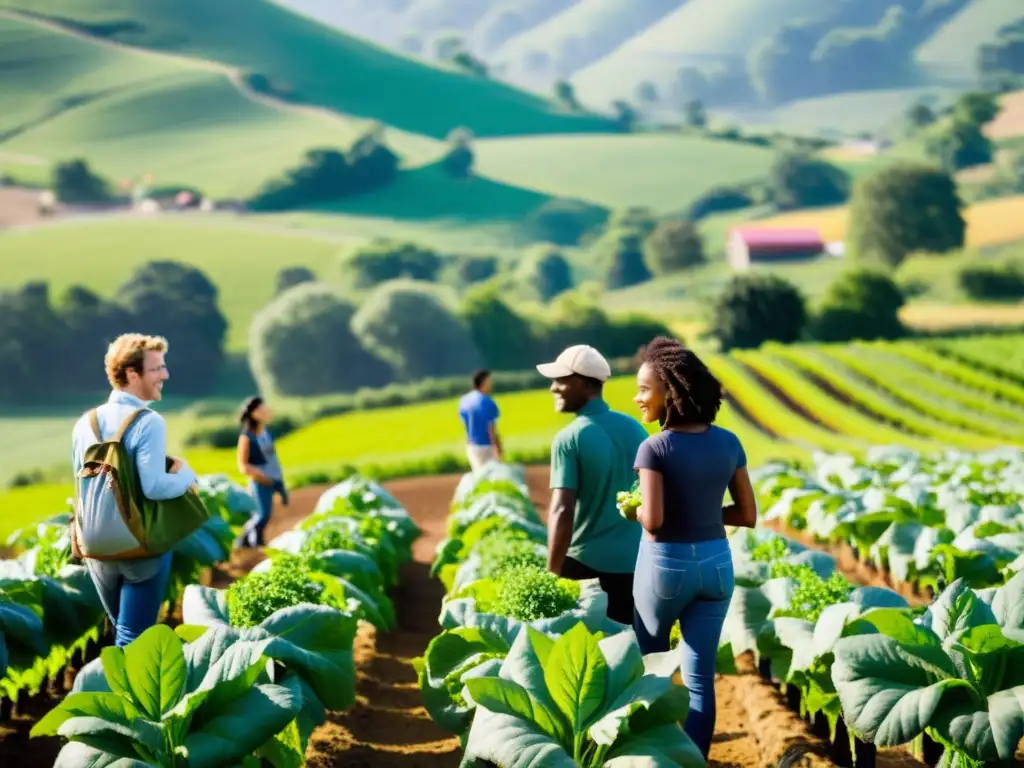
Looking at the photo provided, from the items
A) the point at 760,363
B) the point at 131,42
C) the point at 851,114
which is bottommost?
the point at 760,363

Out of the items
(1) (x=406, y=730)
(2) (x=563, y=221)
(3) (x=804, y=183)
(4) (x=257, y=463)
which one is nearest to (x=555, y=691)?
(1) (x=406, y=730)

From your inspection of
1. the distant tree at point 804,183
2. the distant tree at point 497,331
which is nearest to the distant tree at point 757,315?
the distant tree at point 497,331

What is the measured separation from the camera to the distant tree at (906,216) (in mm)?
52281

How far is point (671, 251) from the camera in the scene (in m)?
55.3

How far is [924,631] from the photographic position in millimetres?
4859

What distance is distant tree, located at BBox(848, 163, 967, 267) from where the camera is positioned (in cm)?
5228

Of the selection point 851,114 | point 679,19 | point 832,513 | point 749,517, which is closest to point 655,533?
point 749,517

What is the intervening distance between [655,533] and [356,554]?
3222mm

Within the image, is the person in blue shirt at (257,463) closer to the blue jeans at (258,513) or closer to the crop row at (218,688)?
the blue jeans at (258,513)

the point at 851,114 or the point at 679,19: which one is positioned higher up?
the point at 679,19

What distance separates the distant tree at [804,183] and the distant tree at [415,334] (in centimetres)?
2400

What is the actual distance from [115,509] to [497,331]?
A: 37012mm

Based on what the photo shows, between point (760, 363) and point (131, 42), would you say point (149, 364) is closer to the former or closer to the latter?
point (760, 363)

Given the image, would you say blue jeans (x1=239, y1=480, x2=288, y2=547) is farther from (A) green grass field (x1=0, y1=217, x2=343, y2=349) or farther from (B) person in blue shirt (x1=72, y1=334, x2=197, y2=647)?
(A) green grass field (x1=0, y1=217, x2=343, y2=349)
